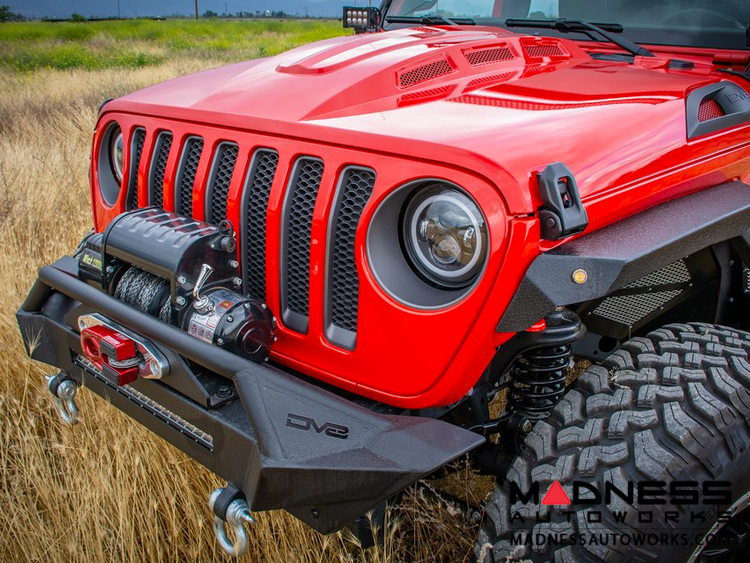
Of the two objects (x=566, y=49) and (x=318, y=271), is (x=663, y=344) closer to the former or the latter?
(x=318, y=271)

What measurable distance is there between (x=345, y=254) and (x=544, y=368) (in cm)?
69

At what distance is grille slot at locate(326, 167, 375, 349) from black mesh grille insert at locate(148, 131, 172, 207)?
2.81ft

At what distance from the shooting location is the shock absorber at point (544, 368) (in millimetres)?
1877

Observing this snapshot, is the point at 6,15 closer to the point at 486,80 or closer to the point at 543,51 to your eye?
the point at 543,51

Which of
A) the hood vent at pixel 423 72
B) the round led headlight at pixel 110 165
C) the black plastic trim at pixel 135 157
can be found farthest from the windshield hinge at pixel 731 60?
the round led headlight at pixel 110 165

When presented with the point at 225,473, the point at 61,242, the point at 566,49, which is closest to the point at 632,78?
the point at 566,49

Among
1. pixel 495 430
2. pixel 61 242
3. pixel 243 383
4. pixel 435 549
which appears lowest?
pixel 435 549

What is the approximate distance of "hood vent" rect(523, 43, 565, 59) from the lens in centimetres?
262

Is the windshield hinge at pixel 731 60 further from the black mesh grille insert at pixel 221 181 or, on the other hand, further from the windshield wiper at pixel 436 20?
the black mesh grille insert at pixel 221 181

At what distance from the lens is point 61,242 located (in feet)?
14.9

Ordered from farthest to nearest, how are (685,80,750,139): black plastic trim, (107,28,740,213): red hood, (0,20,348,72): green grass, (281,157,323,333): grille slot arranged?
1. (0,20,348,72): green grass
2. (685,80,750,139): black plastic trim
3. (281,157,323,333): grille slot
4. (107,28,740,213): red hood

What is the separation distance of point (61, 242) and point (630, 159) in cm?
387

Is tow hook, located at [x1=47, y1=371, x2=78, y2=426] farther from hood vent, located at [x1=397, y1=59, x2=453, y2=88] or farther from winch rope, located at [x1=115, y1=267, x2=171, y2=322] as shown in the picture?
hood vent, located at [x1=397, y1=59, x2=453, y2=88]

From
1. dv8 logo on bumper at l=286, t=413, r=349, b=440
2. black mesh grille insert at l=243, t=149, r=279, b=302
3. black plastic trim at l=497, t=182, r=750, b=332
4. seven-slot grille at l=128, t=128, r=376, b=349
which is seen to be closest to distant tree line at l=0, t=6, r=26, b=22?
seven-slot grille at l=128, t=128, r=376, b=349
